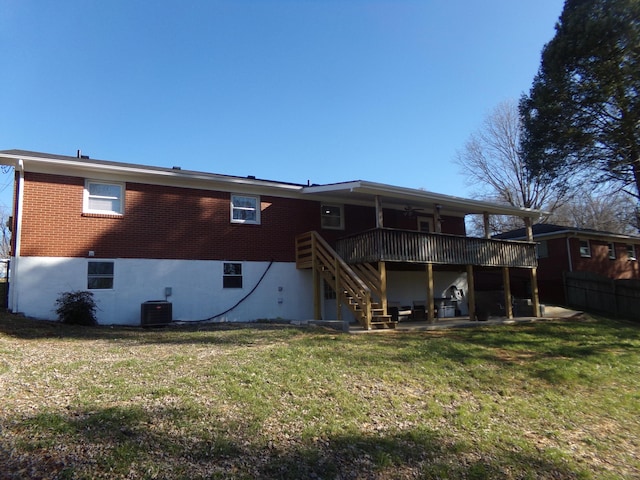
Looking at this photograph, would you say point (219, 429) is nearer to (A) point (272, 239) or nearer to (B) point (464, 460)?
(B) point (464, 460)

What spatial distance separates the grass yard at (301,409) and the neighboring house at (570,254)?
13856 mm

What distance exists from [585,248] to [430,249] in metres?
14.4

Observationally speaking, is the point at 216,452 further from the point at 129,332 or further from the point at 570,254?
the point at 570,254

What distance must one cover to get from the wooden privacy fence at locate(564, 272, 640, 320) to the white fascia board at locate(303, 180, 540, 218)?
5596 mm

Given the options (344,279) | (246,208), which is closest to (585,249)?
(344,279)

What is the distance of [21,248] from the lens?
11609 millimetres

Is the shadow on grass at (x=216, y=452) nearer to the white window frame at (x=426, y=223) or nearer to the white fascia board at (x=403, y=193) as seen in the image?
the white fascia board at (x=403, y=193)

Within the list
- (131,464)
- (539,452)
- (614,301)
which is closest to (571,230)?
(614,301)

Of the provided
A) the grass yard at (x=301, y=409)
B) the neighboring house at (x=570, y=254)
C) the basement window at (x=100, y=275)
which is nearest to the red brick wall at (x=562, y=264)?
the neighboring house at (x=570, y=254)

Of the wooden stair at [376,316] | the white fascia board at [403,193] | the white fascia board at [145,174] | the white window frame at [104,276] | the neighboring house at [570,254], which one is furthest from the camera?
the neighboring house at [570,254]

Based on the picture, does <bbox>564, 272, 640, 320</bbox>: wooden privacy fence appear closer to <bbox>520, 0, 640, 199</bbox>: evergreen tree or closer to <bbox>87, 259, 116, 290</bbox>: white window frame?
<bbox>520, 0, 640, 199</bbox>: evergreen tree

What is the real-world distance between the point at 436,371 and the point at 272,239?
27.9 feet

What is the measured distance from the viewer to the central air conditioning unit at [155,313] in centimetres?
1223

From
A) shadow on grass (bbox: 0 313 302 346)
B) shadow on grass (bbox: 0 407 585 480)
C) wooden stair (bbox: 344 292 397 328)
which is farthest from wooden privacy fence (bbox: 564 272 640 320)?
shadow on grass (bbox: 0 407 585 480)
